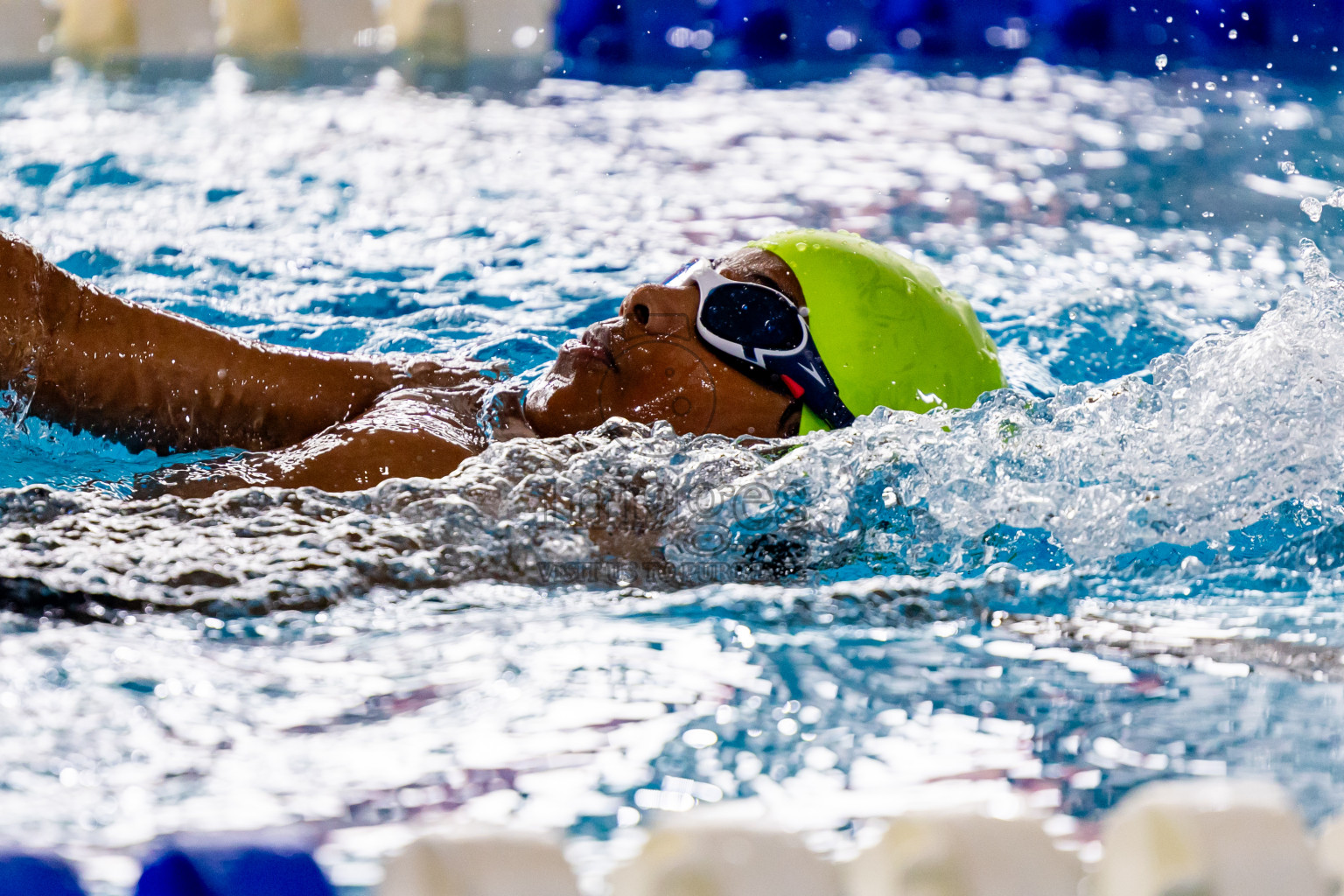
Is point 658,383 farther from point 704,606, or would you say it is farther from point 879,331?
point 704,606

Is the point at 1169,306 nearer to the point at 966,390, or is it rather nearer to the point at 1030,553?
the point at 966,390

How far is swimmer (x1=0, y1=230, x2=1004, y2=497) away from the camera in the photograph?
218cm

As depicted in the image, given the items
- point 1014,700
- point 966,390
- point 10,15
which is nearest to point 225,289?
point 966,390

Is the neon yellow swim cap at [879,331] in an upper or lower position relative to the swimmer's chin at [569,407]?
upper

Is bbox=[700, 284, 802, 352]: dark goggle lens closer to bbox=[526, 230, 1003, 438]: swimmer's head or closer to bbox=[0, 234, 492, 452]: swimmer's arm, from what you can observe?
bbox=[526, 230, 1003, 438]: swimmer's head

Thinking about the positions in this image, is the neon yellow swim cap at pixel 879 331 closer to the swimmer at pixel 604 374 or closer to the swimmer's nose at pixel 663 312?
the swimmer at pixel 604 374

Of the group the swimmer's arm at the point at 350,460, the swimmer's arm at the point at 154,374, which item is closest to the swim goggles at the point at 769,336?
the swimmer's arm at the point at 350,460

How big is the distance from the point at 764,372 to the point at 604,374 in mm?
282

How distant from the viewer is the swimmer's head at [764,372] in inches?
90.7

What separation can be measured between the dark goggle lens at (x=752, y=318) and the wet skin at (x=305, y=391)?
0.03 m

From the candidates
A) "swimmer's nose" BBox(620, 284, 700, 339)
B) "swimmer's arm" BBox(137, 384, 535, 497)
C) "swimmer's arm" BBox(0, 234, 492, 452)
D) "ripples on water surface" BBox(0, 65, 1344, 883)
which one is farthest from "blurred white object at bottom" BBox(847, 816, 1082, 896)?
"swimmer's arm" BBox(0, 234, 492, 452)

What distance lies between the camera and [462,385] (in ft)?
8.55

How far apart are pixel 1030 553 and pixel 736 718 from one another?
2.53ft

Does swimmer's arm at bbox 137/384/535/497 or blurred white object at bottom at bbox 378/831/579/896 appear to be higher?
blurred white object at bottom at bbox 378/831/579/896
